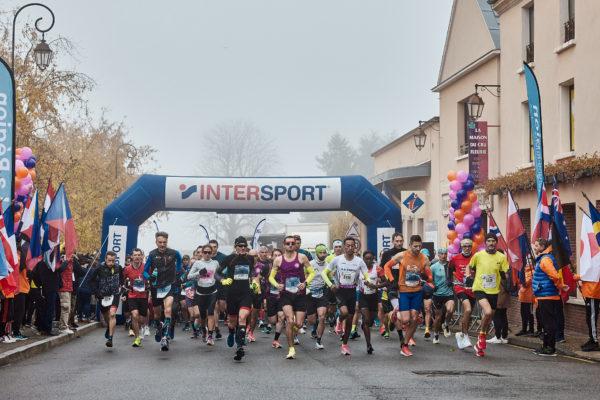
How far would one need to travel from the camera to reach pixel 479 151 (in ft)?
93.8

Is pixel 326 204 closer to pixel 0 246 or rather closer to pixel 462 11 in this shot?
pixel 462 11

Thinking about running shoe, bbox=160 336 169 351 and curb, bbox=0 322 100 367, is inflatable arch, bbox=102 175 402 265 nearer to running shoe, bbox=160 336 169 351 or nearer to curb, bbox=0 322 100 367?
curb, bbox=0 322 100 367

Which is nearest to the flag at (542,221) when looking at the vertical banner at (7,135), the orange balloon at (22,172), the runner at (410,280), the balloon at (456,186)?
the runner at (410,280)

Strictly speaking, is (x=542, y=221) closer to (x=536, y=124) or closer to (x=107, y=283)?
(x=536, y=124)

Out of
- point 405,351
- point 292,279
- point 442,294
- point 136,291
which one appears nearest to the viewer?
point 405,351

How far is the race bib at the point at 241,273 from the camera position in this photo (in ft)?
57.5

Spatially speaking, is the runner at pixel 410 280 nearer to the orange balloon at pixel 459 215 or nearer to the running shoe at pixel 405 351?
the running shoe at pixel 405 351

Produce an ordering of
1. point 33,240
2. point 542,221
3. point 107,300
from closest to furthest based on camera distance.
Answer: point 542,221 < point 33,240 < point 107,300

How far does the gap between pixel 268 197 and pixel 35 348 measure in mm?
11517

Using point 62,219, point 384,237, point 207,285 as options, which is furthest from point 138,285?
point 384,237

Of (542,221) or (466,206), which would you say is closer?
(542,221)

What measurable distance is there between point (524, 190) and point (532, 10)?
4.66m

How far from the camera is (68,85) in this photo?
28.6 m

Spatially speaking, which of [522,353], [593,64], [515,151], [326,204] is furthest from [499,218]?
[522,353]
